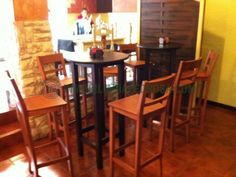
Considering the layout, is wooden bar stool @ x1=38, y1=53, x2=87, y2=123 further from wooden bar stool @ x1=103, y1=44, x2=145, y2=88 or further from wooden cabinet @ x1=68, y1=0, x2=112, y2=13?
wooden cabinet @ x1=68, y1=0, x2=112, y2=13

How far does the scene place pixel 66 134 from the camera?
211 cm

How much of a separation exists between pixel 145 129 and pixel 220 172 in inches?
43.0

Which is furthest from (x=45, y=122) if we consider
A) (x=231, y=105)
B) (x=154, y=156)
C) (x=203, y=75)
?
(x=231, y=105)

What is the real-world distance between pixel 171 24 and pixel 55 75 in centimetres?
181

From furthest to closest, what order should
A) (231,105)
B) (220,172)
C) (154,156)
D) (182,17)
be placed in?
(231,105)
(182,17)
(220,172)
(154,156)

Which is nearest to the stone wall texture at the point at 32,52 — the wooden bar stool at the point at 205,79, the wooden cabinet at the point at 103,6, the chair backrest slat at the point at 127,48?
the chair backrest slat at the point at 127,48

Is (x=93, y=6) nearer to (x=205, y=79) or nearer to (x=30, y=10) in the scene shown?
(x=30, y=10)

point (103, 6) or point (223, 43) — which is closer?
point (223, 43)

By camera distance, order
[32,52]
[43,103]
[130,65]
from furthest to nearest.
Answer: [130,65]
[32,52]
[43,103]

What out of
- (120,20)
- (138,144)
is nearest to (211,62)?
(138,144)

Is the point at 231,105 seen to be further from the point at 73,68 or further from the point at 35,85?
the point at 35,85

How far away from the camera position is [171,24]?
351 centimetres

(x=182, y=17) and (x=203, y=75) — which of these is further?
(x=182, y=17)

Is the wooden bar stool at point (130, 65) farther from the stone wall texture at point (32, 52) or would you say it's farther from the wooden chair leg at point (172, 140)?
the wooden chair leg at point (172, 140)
